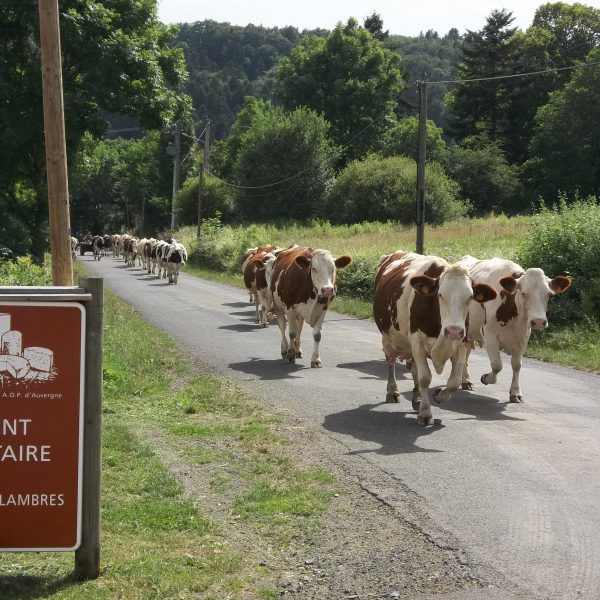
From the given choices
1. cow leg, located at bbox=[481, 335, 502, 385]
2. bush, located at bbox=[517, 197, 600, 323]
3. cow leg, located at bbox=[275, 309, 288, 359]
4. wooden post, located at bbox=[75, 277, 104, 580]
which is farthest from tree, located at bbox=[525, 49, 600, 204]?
wooden post, located at bbox=[75, 277, 104, 580]

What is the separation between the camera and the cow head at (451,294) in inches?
409

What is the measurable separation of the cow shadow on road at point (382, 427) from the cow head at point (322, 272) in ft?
12.9

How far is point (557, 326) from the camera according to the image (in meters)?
20.8

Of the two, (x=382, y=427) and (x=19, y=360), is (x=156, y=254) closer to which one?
(x=382, y=427)

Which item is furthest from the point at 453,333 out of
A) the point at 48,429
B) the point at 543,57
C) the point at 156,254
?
the point at 543,57

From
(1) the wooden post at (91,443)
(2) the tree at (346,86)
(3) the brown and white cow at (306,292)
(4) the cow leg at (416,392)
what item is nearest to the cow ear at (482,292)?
(4) the cow leg at (416,392)

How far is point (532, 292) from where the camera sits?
12.8m

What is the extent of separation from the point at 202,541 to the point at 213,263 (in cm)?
4916

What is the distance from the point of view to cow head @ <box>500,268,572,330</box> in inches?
499

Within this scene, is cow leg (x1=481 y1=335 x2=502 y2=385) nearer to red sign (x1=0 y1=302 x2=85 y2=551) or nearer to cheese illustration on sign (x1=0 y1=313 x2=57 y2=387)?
red sign (x1=0 y1=302 x2=85 y2=551)

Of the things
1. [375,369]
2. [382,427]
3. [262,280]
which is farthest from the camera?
[262,280]

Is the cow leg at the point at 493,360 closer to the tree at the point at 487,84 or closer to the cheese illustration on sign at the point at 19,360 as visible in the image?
the cheese illustration on sign at the point at 19,360

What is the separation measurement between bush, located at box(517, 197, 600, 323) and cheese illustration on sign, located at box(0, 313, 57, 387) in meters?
16.4

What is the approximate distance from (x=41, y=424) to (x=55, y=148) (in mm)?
6417
